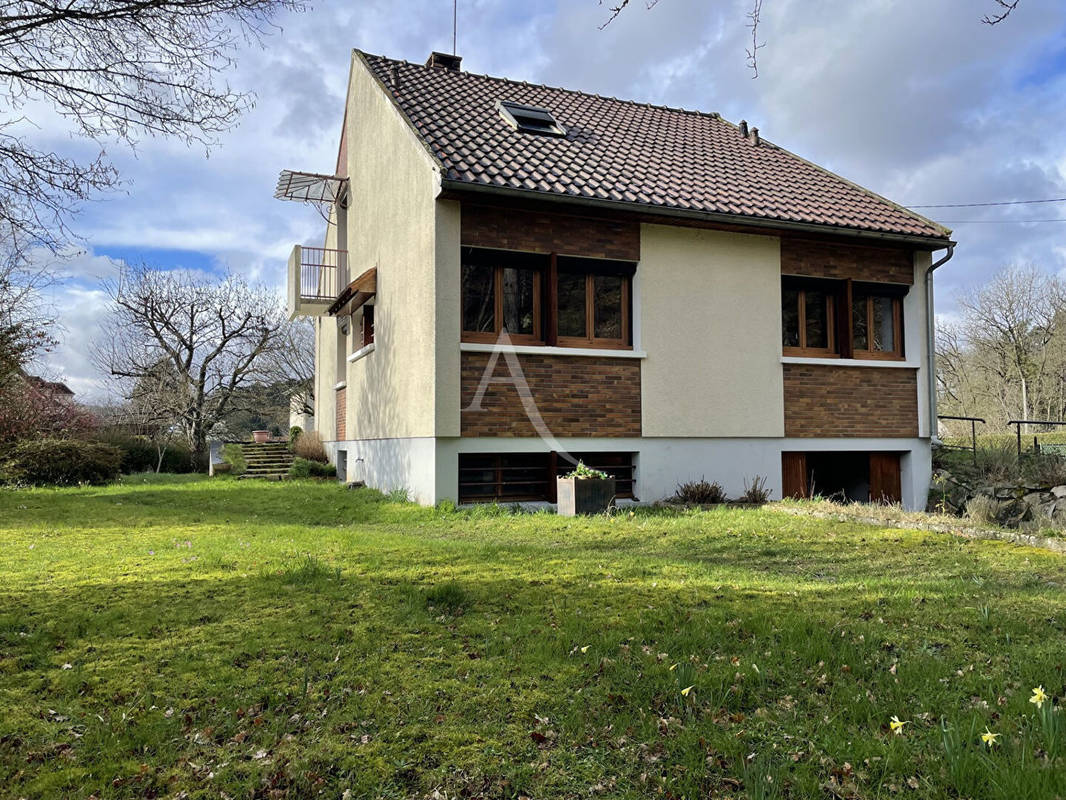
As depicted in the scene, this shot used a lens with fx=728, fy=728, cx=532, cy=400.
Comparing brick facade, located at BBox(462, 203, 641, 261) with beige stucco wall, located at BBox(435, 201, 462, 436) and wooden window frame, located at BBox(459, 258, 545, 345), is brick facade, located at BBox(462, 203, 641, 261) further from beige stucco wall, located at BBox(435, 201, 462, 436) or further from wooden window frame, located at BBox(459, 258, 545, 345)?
wooden window frame, located at BBox(459, 258, 545, 345)

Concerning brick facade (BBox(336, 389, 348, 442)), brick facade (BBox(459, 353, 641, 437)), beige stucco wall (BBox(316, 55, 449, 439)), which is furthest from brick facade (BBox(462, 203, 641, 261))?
brick facade (BBox(336, 389, 348, 442))

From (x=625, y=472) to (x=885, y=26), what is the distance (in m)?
8.00

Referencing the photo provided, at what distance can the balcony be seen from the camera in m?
17.1

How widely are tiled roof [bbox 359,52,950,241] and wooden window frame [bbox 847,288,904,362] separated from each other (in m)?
1.23

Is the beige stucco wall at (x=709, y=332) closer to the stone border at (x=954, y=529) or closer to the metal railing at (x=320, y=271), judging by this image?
the stone border at (x=954, y=529)

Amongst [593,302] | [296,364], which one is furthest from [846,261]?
[296,364]

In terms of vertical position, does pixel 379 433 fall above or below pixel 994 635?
above

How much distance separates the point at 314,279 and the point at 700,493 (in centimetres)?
1112

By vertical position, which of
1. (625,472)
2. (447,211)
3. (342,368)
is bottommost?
(625,472)

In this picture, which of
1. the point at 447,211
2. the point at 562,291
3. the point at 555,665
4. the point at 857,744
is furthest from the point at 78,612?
the point at 562,291

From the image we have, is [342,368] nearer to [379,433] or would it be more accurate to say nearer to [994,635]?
[379,433]

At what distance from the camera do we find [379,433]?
13320 millimetres

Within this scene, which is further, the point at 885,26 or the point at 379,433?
the point at 379,433

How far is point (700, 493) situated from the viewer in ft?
36.7
